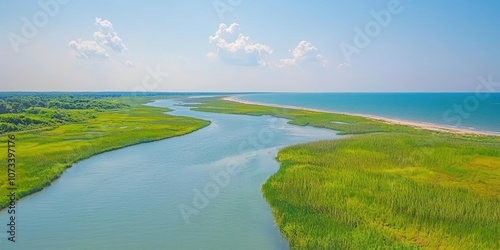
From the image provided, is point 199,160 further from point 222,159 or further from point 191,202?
point 191,202

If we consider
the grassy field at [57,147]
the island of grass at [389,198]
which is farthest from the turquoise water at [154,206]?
the island of grass at [389,198]

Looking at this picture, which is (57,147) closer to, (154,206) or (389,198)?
(154,206)

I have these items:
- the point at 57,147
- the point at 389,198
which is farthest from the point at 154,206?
the point at 57,147

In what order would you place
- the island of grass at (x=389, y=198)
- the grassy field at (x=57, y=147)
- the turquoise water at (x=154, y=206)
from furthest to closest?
the grassy field at (x=57, y=147), the turquoise water at (x=154, y=206), the island of grass at (x=389, y=198)

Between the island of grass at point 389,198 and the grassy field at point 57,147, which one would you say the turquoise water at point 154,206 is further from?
the island of grass at point 389,198

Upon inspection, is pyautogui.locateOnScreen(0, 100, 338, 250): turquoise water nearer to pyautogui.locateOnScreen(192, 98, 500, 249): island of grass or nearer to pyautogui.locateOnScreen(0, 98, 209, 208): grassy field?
pyautogui.locateOnScreen(0, 98, 209, 208): grassy field
